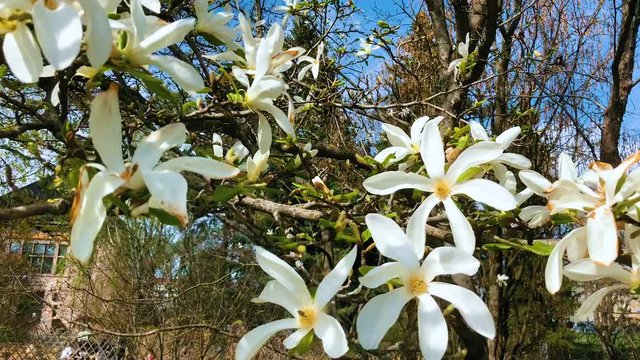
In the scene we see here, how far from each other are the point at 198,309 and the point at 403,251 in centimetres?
496

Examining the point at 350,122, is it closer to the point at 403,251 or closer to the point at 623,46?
the point at 623,46

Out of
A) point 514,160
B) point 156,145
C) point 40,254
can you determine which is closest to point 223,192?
point 156,145

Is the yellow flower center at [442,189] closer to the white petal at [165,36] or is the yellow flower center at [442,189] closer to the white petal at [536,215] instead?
the white petal at [536,215]

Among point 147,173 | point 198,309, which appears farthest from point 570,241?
point 198,309

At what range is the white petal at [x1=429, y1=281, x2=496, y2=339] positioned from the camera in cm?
54

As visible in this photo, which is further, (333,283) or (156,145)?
(333,283)

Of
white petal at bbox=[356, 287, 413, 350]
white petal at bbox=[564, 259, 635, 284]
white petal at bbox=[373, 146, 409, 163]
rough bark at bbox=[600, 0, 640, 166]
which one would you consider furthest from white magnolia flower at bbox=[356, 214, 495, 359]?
rough bark at bbox=[600, 0, 640, 166]

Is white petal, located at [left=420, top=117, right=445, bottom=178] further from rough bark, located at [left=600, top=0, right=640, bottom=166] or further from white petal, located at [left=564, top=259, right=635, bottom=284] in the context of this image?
rough bark, located at [left=600, top=0, right=640, bottom=166]

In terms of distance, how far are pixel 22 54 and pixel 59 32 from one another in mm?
74

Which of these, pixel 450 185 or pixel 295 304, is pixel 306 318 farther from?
pixel 450 185

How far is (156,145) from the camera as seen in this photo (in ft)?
1.53

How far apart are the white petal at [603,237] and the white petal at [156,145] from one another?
0.40 metres

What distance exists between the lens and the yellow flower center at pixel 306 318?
22.7 inches

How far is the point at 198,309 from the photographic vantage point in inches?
207
